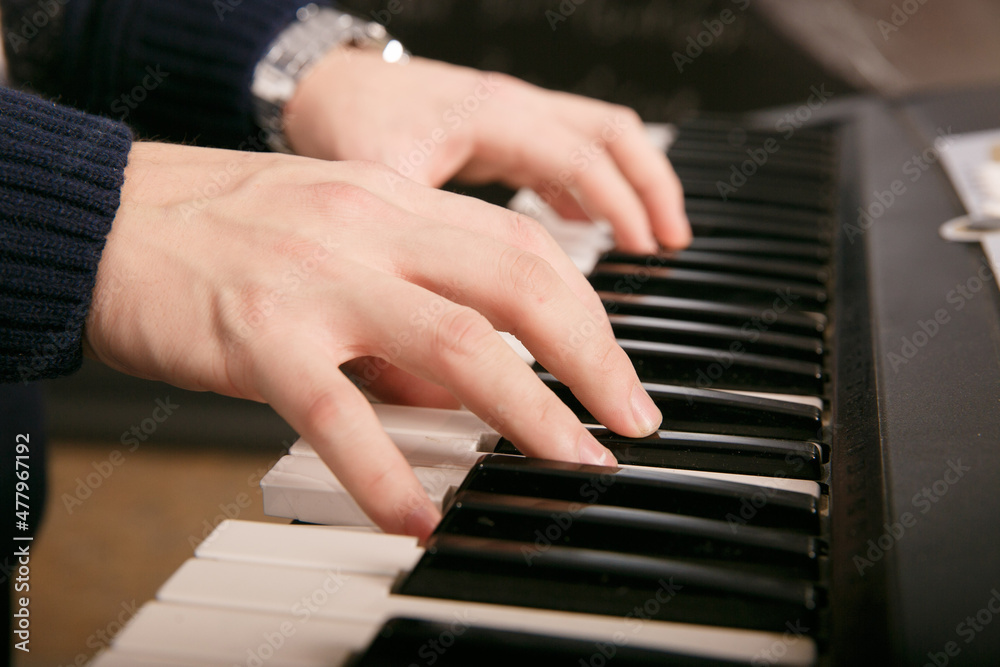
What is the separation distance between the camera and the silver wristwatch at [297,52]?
98 centimetres

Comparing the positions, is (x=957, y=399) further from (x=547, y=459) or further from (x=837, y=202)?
(x=837, y=202)

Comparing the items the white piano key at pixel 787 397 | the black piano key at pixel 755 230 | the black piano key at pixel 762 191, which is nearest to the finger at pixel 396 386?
the white piano key at pixel 787 397

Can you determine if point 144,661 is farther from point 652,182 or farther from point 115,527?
point 115,527

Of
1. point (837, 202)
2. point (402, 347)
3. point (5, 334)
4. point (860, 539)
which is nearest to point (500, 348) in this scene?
point (402, 347)

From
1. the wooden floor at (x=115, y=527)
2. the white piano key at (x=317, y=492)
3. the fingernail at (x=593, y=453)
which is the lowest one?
the wooden floor at (x=115, y=527)

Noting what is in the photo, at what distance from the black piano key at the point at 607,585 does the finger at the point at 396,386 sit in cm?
20

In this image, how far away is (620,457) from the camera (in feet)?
1.66

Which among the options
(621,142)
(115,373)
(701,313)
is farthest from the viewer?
(115,373)

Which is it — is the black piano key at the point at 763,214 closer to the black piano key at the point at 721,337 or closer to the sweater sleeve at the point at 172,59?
the black piano key at the point at 721,337

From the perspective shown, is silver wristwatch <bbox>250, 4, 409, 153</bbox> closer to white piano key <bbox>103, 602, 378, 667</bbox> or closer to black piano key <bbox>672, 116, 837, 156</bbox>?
black piano key <bbox>672, 116, 837, 156</bbox>

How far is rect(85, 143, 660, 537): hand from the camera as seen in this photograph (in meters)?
0.47

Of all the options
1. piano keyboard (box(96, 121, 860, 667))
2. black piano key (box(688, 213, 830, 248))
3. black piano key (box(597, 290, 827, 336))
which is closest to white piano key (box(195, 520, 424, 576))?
piano keyboard (box(96, 121, 860, 667))

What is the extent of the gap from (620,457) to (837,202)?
638 millimetres

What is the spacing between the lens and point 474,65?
2.06m
